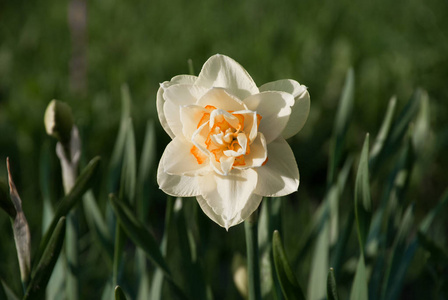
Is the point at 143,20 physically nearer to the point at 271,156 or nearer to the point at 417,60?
the point at 417,60

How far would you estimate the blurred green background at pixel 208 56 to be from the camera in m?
1.76

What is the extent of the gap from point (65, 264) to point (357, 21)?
1997mm

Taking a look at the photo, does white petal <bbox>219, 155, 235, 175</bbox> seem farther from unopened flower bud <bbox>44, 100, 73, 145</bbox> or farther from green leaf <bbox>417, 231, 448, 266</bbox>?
green leaf <bbox>417, 231, 448, 266</bbox>

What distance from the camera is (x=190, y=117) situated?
1.98 ft

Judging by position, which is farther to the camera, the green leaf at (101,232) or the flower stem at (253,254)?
the green leaf at (101,232)

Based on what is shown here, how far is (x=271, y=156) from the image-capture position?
622 mm

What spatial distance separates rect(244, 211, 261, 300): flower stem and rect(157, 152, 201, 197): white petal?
0.09 m

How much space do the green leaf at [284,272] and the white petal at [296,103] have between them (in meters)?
0.14

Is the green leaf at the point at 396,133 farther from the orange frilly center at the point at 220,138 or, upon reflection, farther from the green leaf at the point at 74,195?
the green leaf at the point at 74,195

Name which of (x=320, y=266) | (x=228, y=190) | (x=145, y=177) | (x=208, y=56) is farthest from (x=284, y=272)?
(x=208, y=56)

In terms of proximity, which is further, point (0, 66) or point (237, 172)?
point (0, 66)

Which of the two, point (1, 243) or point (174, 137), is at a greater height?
point (174, 137)

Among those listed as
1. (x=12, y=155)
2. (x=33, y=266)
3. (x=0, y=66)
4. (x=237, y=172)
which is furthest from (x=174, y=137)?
(x=0, y=66)

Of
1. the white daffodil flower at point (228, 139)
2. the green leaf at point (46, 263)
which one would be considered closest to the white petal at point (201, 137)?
the white daffodil flower at point (228, 139)
